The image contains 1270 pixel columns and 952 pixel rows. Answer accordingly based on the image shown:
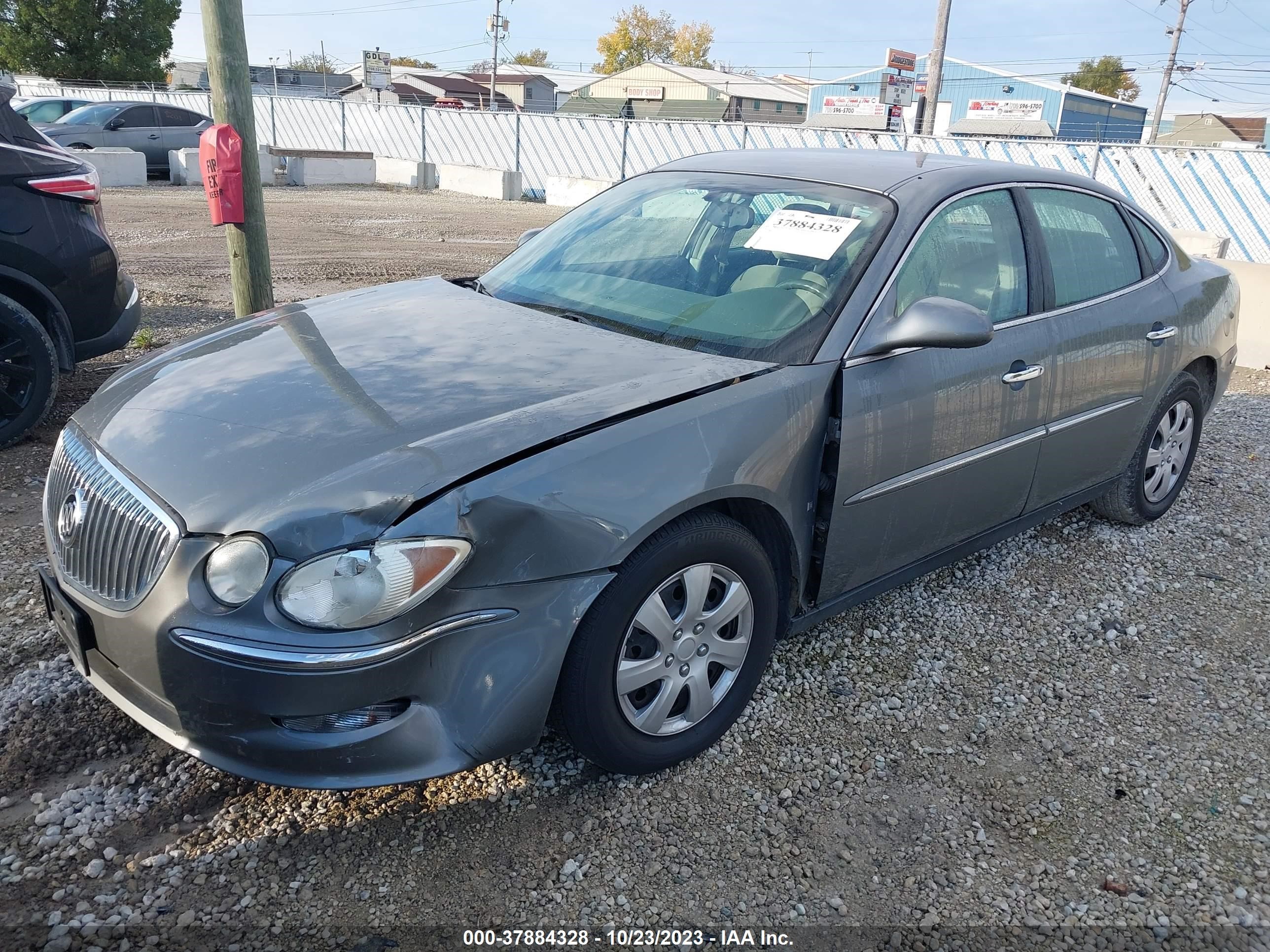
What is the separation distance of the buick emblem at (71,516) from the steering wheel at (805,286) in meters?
2.13

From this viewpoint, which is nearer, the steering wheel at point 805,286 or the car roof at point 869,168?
the steering wheel at point 805,286

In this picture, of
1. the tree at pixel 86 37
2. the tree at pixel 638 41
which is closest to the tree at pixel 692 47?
the tree at pixel 638 41

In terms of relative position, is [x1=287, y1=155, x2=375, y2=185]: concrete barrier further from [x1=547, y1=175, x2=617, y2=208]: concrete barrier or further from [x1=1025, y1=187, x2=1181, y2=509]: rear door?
[x1=1025, y1=187, x2=1181, y2=509]: rear door

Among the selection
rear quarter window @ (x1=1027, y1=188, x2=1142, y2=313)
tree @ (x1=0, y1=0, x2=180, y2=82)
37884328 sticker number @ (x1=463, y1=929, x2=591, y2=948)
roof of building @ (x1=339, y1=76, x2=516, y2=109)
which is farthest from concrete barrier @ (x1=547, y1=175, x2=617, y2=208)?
roof of building @ (x1=339, y1=76, x2=516, y2=109)

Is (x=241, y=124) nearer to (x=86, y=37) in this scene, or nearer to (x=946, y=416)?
(x=946, y=416)

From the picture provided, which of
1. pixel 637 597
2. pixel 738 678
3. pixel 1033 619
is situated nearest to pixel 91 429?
pixel 637 597

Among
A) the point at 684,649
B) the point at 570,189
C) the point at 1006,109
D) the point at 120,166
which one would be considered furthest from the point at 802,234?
the point at 1006,109

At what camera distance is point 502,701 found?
89.4 inches

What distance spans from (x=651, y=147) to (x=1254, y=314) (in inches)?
638

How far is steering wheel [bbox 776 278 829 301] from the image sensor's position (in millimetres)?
3051

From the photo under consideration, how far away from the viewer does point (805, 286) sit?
3090mm

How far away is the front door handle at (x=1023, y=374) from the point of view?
11.0 feet

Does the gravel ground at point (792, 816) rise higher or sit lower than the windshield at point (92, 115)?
lower

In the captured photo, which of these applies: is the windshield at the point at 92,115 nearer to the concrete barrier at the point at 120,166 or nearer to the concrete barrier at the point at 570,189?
the concrete barrier at the point at 120,166
